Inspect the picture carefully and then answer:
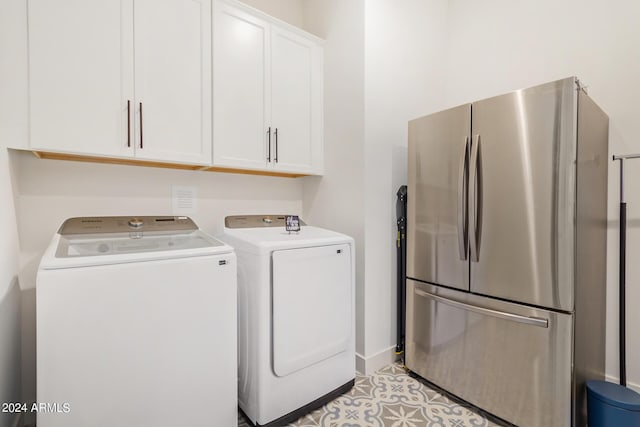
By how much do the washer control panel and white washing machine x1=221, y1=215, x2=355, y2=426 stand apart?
305 mm

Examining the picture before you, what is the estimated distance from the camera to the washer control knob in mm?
1768

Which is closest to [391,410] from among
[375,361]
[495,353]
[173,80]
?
[375,361]

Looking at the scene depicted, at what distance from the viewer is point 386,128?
221 centimetres

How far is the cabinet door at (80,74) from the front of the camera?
4.54 feet

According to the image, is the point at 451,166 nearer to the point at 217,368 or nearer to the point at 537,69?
the point at 537,69

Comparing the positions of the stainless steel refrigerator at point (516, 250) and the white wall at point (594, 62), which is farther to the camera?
the white wall at point (594, 62)

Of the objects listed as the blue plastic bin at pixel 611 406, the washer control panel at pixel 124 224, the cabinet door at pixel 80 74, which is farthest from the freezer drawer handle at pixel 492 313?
the cabinet door at pixel 80 74

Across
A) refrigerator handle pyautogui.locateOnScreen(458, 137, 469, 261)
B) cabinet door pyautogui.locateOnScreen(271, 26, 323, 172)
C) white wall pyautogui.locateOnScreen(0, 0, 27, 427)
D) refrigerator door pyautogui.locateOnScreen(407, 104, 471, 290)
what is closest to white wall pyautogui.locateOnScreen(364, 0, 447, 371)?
refrigerator door pyautogui.locateOnScreen(407, 104, 471, 290)

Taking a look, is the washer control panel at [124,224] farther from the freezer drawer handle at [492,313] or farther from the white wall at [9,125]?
the freezer drawer handle at [492,313]

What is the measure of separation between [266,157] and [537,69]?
197cm

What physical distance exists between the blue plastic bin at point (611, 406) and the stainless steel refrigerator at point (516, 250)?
0.17 feet

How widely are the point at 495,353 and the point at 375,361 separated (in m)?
0.82

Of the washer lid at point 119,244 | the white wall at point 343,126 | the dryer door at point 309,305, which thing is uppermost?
the white wall at point 343,126

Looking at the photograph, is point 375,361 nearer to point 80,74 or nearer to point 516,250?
point 516,250
